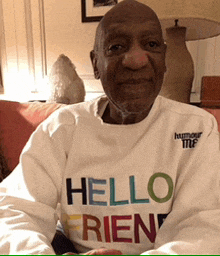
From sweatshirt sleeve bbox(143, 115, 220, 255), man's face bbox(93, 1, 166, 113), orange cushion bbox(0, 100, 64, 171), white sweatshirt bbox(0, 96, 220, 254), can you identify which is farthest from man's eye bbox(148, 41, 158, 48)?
orange cushion bbox(0, 100, 64, 171)

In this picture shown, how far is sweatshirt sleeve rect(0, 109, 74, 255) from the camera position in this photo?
65 cm

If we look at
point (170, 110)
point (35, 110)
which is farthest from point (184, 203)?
point (35, 110)

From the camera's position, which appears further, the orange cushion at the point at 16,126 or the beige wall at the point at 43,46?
the beige wall at the point at 43,46

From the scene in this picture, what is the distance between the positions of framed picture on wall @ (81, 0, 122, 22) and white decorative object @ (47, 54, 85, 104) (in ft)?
3.16

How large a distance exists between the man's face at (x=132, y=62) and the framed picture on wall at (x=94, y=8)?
2.12 meters

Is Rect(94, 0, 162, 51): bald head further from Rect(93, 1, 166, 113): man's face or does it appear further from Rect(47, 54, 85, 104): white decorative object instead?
Rect(47, 54, 85, 104): white decorative object

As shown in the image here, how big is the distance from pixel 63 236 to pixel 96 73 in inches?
20.2

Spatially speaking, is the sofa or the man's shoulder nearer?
the man's shoulder

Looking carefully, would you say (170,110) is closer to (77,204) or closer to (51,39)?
(77,204)

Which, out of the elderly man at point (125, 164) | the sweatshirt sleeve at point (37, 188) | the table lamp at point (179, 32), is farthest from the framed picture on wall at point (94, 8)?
the sweatshirt sleeve at point (37, 188)

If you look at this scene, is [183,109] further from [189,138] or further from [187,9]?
[187,9]

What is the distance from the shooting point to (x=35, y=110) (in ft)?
4.65

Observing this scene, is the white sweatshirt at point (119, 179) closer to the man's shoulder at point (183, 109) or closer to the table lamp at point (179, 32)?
the man's shoulder at point (183, 109)

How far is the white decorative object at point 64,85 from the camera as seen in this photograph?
1.88 metres
